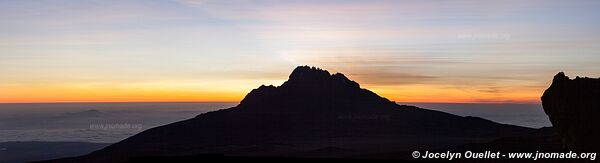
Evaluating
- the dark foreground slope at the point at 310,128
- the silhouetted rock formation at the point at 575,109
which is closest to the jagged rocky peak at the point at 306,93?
the dark foreground slope at the point at 310,128

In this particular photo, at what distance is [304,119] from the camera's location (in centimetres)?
17400

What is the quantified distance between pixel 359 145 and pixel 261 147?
20694 mm

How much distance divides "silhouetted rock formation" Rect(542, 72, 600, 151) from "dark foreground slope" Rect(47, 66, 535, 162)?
6936cm

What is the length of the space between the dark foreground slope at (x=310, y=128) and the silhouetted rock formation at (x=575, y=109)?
69355mm

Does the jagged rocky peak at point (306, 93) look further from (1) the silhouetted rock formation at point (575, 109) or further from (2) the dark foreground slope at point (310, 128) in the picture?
(1) the silhouetted rock formation at point (575, 109)

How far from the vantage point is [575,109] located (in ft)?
135

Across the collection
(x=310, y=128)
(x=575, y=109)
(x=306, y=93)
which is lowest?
(x=310, y=128)

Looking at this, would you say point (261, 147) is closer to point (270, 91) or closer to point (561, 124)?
point (270, 91)

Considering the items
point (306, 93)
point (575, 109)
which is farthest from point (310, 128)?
point (575, 109)

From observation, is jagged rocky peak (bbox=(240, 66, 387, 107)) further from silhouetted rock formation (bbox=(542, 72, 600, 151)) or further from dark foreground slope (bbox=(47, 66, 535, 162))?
silhouetted rock formation (bbox=(542, 72, 600, 151))

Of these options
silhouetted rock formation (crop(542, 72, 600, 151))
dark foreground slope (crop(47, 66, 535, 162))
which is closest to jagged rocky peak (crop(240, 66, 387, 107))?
dark foreground slope (crop(47, 66, 535, 162))

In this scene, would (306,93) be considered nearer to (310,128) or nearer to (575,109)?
(310,128)

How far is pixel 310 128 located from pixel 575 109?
125 m

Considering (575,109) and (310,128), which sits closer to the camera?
(575,109)
